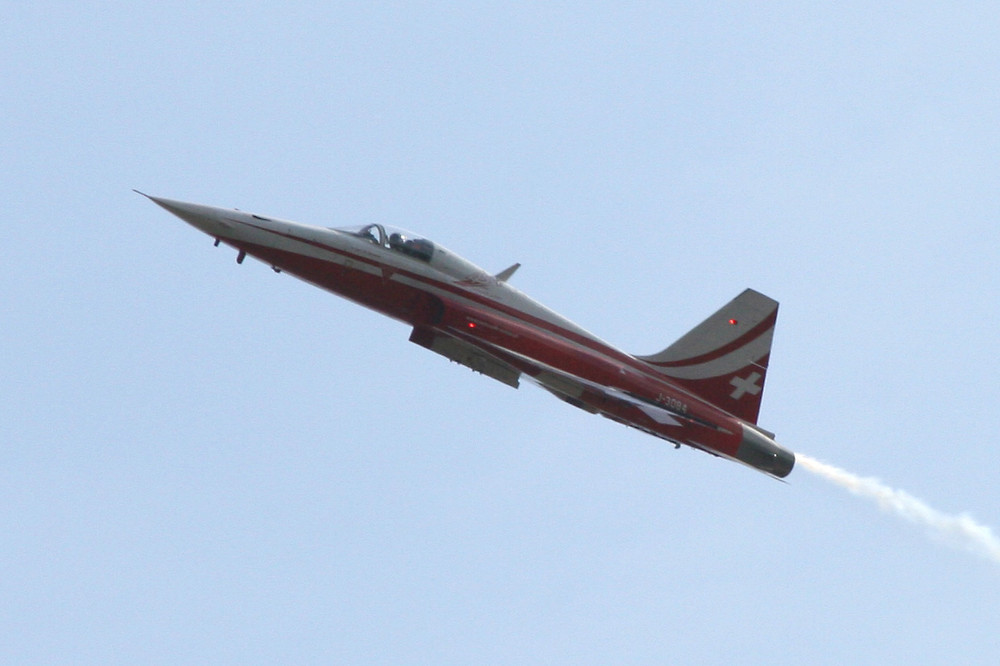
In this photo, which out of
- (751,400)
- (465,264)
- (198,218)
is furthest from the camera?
(751,400)

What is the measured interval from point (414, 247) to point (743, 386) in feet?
25.3

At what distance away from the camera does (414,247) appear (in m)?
29.2

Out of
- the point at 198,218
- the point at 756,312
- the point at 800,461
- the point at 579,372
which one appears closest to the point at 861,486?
→ the point at 800,461

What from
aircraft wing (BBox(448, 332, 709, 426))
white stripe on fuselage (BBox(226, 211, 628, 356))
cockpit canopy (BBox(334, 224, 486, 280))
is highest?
cockpit canopy (BBox(334, 224, 486, 280))

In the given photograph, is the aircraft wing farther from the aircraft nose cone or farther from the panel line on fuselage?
the aircraft nose cone

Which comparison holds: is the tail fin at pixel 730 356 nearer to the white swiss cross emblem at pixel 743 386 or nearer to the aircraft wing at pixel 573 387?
the white swiss cross emblem at pixel 743 386

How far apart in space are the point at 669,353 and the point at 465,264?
5086 mm

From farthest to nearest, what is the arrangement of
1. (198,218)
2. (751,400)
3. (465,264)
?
(751,400) < (465,264) < (198,218)

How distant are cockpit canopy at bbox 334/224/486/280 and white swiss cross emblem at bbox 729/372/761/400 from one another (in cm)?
613

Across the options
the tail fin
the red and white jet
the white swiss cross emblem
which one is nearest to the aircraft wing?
the red and white jet

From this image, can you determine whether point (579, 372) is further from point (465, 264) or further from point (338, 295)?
point (338, 295)

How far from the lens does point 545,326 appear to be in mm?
29969

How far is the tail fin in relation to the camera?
1240 inches

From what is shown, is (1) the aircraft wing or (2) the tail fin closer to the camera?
(1) the aircraft wing
